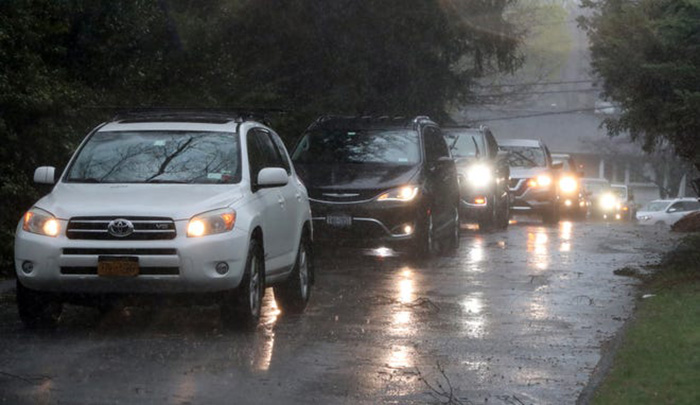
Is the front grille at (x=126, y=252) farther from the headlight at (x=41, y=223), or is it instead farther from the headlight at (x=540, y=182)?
the headlight at (x=540, y=182)

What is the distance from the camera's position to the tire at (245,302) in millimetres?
10805

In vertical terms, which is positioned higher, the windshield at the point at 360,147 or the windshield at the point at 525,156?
the windshield at the point at 360,147

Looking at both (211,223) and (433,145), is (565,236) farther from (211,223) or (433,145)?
(211,223)

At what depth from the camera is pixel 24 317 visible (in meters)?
10.9

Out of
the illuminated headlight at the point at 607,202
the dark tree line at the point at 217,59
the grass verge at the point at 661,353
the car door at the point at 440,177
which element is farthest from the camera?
the illuminated headlight at the point at 607,202

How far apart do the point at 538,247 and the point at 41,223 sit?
1158cm

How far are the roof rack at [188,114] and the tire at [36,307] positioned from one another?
7.05 ft

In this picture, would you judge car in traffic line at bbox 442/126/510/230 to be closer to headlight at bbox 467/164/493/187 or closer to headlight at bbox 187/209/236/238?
headlight at bbox 467/164/493/187

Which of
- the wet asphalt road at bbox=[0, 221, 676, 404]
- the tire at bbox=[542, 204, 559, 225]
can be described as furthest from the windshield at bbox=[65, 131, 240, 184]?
the tire at bbox=[542, 204, 559, 225]

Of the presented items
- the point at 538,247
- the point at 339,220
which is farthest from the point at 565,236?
the point at 339,220

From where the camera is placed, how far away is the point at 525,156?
30594 millimetres

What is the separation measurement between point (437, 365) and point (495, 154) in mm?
17096

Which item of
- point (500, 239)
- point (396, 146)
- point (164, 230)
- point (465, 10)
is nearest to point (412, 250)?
point (396, 146)

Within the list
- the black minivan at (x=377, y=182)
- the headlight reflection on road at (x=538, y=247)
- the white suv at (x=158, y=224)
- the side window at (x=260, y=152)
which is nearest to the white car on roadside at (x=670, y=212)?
the headlight reflection on road at (x=538, y=247)
